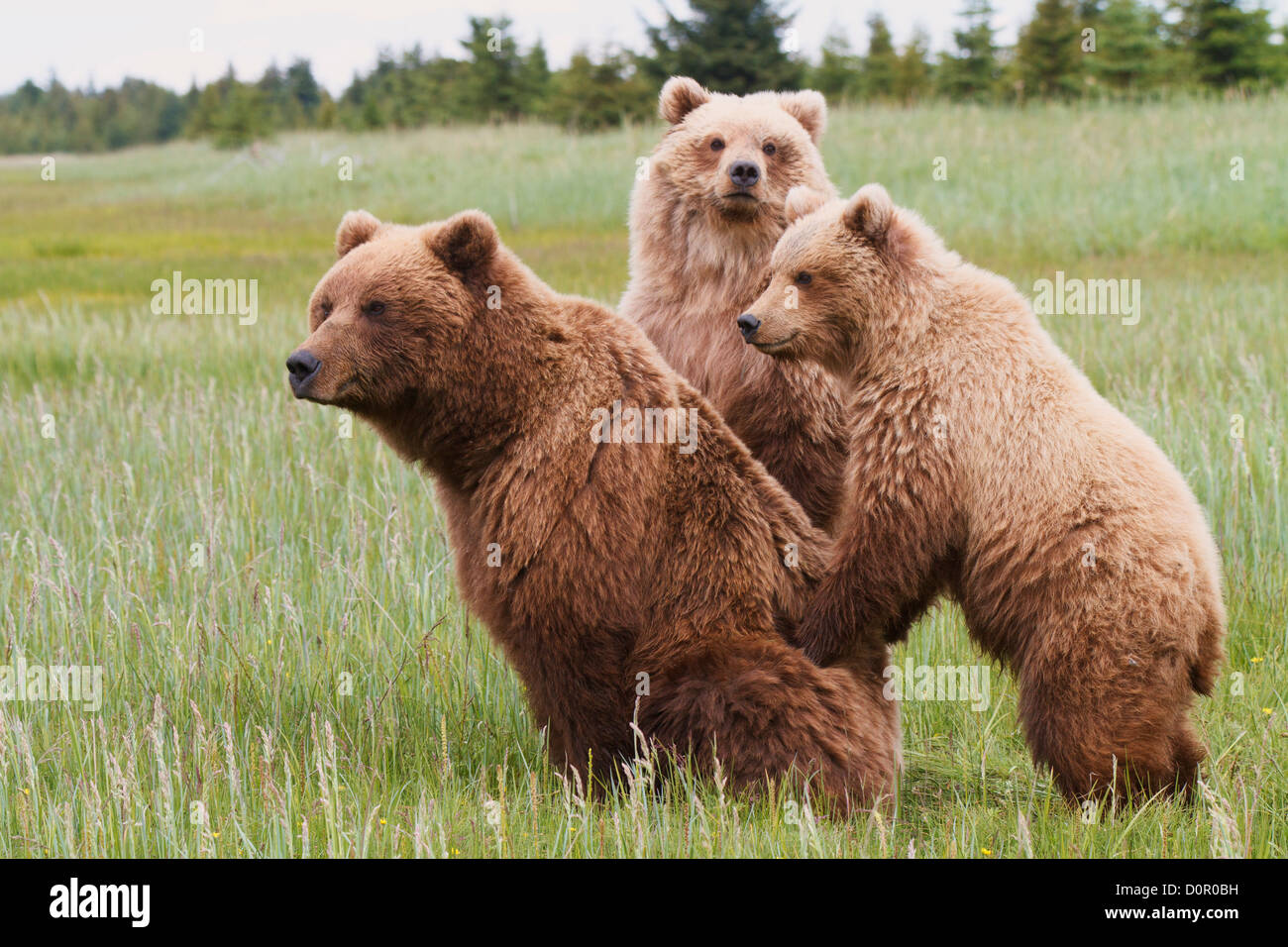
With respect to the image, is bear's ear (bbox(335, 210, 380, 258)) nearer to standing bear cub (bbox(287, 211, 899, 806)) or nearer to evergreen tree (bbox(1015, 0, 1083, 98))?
standing bear cub (bbox(287, 211, 899, 806))

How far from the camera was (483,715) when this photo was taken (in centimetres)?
481

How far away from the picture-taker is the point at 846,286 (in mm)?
4191

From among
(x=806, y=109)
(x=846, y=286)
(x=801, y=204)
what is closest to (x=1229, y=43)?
(x=806, y=109)

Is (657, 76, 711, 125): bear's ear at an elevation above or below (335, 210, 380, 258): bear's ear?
above

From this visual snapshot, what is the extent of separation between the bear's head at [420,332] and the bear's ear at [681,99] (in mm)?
1794

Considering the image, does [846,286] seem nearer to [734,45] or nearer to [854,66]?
[734,45]

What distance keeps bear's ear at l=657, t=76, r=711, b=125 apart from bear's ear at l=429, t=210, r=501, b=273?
5.89ft

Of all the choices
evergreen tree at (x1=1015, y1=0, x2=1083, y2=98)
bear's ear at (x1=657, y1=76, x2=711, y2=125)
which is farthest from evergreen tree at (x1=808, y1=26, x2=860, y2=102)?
bear's ear at (x1=657, y1=76, x2=711, y2=125)

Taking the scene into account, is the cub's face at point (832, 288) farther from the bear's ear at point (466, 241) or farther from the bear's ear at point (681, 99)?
the bear's ear at point (681, 99)

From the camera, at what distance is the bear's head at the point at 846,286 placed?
4160mm

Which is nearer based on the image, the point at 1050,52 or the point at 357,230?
the point at 357,230

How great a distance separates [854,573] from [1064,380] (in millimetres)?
919

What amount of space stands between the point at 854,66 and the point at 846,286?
45.0m

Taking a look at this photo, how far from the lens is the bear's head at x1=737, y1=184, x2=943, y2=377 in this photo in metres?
4.16
